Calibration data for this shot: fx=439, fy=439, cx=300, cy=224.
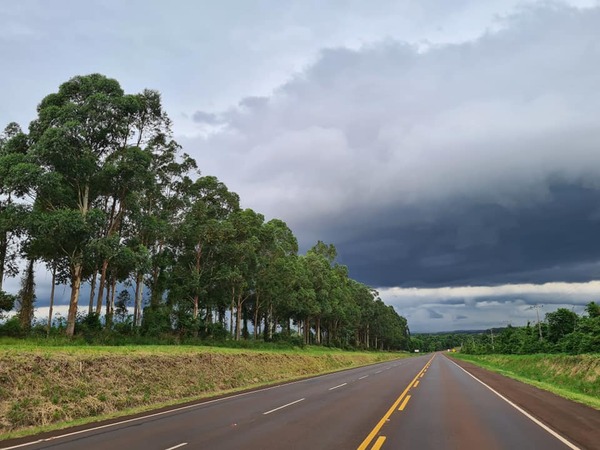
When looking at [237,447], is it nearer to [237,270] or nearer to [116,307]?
[237,270]

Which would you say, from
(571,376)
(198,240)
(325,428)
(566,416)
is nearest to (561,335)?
(571,376)

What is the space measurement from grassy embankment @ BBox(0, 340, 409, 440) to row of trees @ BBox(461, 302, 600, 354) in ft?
108

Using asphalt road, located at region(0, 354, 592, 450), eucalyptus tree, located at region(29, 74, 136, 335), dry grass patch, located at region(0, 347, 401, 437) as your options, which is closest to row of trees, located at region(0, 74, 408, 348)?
eucalyptus tree, located at region(29, 74, 136, 335)

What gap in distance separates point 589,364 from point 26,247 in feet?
142

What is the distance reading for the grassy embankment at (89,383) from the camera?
13695mm

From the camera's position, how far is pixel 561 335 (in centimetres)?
5788

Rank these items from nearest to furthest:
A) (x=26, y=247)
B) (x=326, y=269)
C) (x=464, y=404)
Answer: (x=464, y=404) → (x=26, y=247) → (x=326, y=269)

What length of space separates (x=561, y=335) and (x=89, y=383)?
2350 inches

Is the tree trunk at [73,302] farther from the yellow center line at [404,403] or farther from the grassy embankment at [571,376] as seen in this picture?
the grassy embankment at [571,376]

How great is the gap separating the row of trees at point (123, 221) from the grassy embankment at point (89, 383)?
12.4 meters

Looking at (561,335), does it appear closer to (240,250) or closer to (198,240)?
(240,250)

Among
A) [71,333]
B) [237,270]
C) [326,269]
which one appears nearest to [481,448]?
[71,333]

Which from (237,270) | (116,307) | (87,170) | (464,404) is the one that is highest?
(87,170)

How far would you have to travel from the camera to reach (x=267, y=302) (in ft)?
219
